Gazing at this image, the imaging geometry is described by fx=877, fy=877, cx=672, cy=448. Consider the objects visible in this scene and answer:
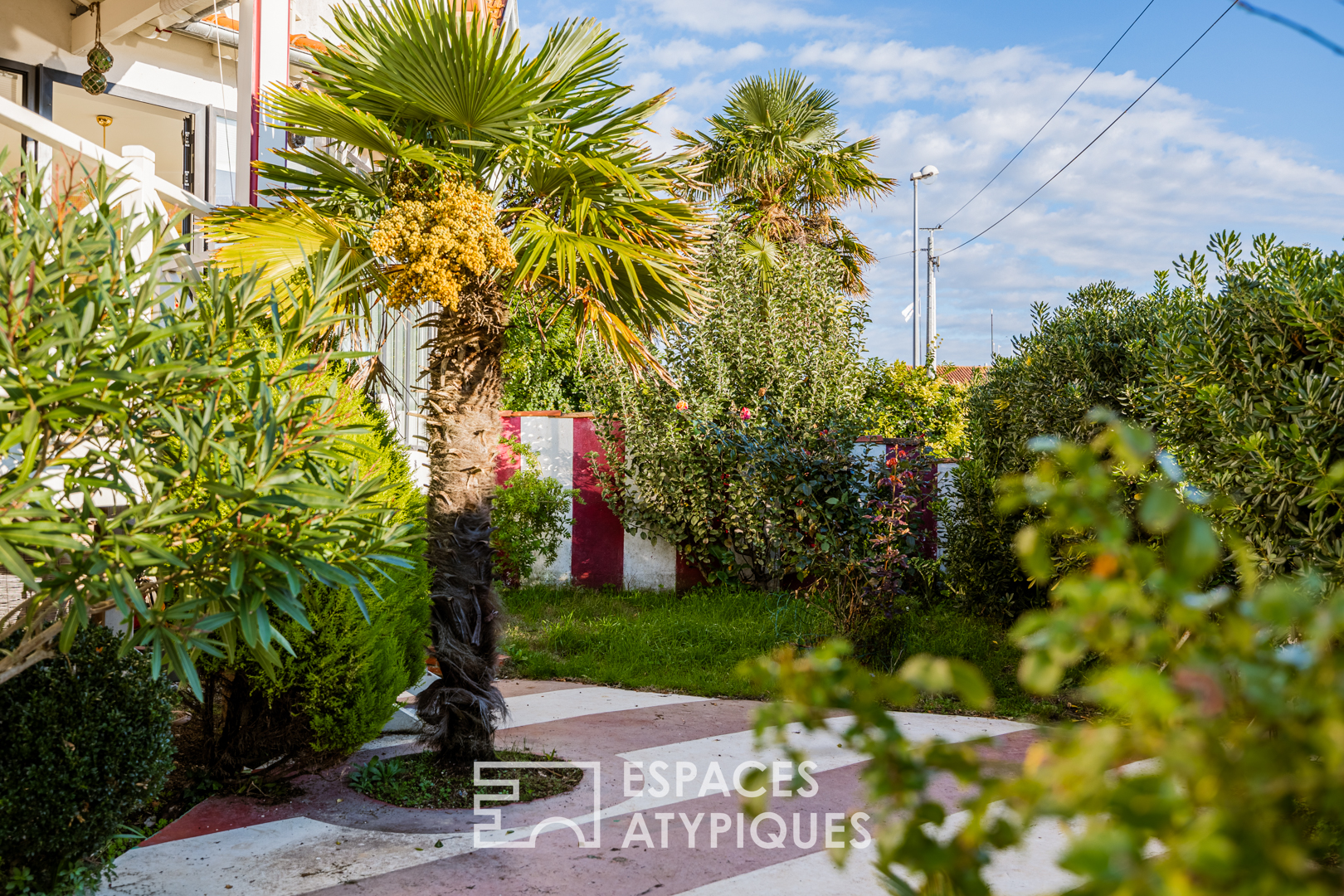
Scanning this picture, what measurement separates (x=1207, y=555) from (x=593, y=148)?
429cm

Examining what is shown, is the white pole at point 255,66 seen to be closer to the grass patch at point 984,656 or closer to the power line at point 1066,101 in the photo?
the grass patch at point 984,656

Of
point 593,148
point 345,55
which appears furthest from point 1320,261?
point 345,55

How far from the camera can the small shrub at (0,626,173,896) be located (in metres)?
2.88

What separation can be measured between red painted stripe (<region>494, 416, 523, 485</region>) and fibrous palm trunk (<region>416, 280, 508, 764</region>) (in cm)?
513

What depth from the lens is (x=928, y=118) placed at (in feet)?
65.8

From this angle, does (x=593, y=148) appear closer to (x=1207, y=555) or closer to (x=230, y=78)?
(x=1207, y=555)

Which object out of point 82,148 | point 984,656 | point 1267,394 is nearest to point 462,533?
point 82,148

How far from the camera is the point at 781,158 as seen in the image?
13.2 meters

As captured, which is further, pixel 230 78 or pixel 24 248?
pixel 230 78

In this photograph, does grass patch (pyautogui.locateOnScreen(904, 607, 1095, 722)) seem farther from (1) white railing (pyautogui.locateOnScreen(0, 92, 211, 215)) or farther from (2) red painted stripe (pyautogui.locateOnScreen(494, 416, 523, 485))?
(1) white railing (pyautogui.locateOnScreen(0, 92, 211, 215))

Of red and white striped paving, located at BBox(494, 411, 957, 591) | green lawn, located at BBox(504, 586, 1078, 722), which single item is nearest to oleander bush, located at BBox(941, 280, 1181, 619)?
green lawn, located at BBox(504, 586, 1078, 722)

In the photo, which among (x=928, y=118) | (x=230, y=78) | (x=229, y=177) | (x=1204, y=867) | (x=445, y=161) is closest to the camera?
(x=1204, y=867)

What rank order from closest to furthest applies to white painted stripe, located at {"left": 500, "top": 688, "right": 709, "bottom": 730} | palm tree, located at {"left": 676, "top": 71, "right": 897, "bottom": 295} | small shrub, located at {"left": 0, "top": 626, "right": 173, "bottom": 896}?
small shrub, located at {"left": 0, "top": 626, "right": 173, "bottom": 896} < white painted stripe, located at {"left": 500, "top": 688, "right": 709, "bottom": 730} < palm tree, located at {"left": 676, "top": 71, "right": 897, "bottom": 295}

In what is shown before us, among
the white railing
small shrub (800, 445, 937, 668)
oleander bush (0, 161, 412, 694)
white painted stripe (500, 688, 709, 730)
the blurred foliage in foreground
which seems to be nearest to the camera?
the blurred foliage in foreground
